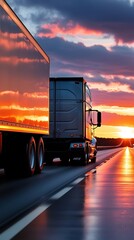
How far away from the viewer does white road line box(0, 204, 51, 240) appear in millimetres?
8688

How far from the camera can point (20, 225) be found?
9672mm

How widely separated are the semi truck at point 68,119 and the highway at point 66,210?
11238 millimetres

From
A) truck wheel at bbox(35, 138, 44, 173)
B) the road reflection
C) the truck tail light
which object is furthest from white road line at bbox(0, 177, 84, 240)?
the truck tail light

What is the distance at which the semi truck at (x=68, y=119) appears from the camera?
1182 inches

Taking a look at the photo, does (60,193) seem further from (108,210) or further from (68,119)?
(68,119)

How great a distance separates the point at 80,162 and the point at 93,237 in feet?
71.4

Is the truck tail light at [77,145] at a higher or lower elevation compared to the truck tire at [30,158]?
higher

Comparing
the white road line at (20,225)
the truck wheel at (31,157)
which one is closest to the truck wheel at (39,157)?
the truck wheel at (31,157)

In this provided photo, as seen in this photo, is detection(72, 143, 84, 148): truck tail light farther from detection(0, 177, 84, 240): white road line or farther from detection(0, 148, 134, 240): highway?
detection(0, 177, 84, 240): white road line

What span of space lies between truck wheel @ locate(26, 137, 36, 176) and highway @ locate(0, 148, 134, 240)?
2.07 meters

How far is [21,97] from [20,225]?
9.00m

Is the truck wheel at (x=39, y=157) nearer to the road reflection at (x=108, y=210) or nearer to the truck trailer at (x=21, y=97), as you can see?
the truck trailer at (x=21, y=97)

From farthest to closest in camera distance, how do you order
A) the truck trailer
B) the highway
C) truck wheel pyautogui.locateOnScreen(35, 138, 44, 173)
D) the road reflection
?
truck wheel pyautogui.locateOnScreen(35, 138, 44, 173), the truck trailer, the road reflection, the highway

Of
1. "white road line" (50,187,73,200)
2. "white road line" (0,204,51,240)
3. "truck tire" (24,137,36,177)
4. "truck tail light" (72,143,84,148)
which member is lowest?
"white road line" (0,204,51,240)
